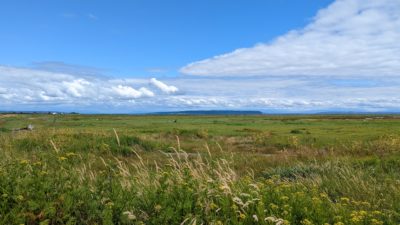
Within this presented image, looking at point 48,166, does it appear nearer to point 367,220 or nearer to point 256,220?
point 256,220

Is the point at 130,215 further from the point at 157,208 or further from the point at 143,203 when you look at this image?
the point at 143,203

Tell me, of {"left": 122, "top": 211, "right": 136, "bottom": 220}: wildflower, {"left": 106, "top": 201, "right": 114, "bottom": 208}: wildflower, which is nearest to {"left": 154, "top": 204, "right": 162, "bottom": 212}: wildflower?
{"left": 122, "top": 211, "right": 136, "bottom": 220}: wildflower

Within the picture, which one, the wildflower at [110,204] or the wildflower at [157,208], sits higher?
the wildflower at [110,204]

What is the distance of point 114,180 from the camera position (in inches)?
219

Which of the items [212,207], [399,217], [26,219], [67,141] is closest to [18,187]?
[26,219]

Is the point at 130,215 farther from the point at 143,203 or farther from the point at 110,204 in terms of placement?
the point at 143,203

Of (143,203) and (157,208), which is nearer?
(157,208)

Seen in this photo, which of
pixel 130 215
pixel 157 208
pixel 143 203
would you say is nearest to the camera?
pixel 130 215

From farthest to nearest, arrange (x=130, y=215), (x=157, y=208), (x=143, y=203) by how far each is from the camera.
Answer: (x=143, y=203)
(x=157, y=208)
(x=130, y=215)

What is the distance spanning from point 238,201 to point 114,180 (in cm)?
167

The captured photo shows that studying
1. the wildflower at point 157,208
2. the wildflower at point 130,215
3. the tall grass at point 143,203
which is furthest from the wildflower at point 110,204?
the wildflower at point 157,208

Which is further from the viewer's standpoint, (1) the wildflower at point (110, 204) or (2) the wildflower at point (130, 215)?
(1) the wildflower at point (110, 204)

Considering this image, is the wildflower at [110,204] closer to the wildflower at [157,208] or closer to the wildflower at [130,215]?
the wildflower at [130,215]

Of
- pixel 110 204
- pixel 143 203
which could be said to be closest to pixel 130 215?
pixel 110 204
